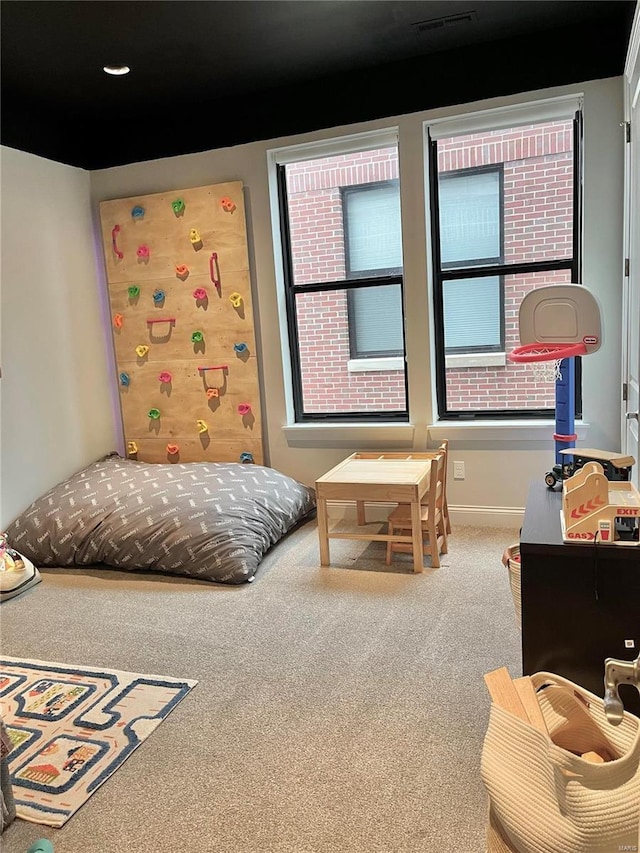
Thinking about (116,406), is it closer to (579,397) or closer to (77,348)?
(77,348)

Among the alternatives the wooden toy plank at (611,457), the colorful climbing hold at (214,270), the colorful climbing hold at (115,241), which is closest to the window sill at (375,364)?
the colorful climbing hold at (214,270)

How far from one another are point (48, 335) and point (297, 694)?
295 centimetres

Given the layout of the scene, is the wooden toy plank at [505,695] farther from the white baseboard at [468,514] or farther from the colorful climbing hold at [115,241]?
the colorful climbing hold at [115,241]

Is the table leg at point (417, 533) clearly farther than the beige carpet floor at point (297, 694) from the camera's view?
Yes

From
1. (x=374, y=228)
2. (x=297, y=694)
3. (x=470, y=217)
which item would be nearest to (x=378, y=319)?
(x=374, y=228)

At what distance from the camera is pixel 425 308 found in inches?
152

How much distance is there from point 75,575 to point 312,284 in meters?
2.30

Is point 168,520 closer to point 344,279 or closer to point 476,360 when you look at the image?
point 344,279

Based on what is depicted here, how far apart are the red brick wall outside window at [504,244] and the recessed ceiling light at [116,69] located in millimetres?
1120

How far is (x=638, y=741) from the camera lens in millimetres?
1111

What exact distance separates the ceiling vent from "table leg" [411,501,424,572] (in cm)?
239

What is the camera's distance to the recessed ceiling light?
347 cm

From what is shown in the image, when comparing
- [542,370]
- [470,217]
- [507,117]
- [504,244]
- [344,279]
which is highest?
[507,117]

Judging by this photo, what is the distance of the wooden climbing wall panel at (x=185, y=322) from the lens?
4.22m
